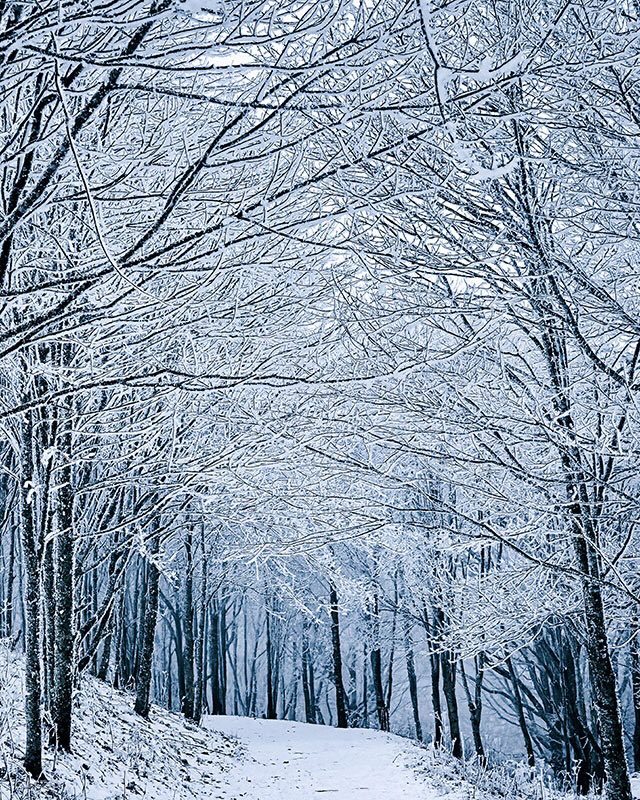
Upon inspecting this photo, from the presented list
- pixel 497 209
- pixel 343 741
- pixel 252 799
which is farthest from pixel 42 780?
pixel 343 741

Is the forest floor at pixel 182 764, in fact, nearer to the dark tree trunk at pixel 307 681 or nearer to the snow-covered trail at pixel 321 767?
the snow-covered trail at pixel 321 767

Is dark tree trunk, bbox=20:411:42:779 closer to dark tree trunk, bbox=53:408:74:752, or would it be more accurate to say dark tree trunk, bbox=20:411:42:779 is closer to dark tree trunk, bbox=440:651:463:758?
dark tree trunk, bbox=53:408:74:752

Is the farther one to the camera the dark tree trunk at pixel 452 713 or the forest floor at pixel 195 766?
the dark tree trunk at pixel 452 713

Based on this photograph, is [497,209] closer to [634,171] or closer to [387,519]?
[634,171]

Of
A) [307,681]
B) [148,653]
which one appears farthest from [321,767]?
[307,681]

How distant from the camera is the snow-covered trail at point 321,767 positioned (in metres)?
9.71

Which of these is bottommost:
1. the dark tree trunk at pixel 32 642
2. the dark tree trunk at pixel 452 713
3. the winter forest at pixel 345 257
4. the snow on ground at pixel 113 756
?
the dark tree trunk at pixel 452 713

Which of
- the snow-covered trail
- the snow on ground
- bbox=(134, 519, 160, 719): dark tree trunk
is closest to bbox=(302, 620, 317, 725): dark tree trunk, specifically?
the snow-covered trail

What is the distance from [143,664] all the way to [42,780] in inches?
284

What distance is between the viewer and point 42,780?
238 inches

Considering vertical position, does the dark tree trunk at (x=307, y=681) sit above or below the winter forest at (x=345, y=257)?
below

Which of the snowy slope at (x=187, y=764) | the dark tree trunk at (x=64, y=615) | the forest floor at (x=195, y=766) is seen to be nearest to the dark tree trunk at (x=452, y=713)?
the forest floor at (x=195, y=766)

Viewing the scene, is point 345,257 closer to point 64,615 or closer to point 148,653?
point 64,615

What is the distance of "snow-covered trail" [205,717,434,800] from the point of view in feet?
31.9
